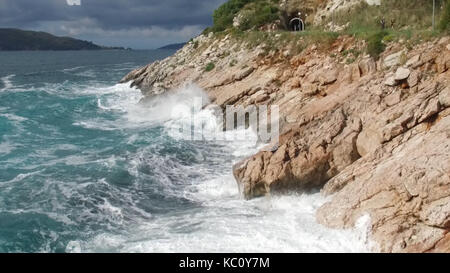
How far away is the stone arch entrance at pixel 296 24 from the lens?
46356mm

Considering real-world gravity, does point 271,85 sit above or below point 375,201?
above

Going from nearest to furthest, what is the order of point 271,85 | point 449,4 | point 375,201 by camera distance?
point 375,201
point 449,4
point 271,85

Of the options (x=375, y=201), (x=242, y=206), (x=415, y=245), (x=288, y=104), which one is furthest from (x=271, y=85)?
(x=415, y=245)

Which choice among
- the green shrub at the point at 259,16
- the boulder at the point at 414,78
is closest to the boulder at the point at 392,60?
the boulder at the point at 414,78

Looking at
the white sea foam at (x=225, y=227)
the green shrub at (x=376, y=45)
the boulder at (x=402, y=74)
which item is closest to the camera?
the white sea foam at (x=225, y=227)

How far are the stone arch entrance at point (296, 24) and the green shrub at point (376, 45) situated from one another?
66.4ft

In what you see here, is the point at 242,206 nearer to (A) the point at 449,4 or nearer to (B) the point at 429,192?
(B) the point at 429,192

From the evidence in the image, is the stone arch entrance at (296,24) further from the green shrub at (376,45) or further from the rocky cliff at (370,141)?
the green shrub at (376,45)

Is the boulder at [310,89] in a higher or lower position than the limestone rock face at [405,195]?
higher

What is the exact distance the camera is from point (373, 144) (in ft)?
56.1

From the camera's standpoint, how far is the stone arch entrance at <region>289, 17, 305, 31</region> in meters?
46.4

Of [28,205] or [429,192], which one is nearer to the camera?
[429,192]
